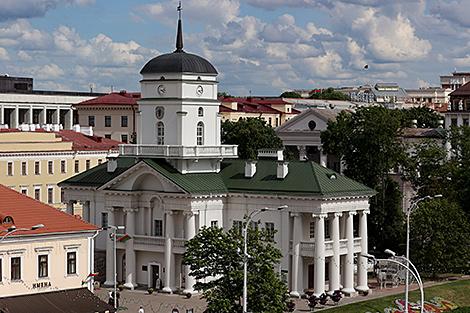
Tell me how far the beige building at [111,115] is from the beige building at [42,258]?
84.4m

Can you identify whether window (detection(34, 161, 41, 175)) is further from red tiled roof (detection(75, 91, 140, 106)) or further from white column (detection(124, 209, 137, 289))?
red tiled roof (detection(75, 91, 140, 106))

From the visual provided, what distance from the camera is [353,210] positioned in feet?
261

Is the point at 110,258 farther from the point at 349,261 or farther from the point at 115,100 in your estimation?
the point at 115,100

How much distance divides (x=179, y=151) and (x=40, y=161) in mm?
29311

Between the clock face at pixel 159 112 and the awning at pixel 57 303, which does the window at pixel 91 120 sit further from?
the awning at pixel 57 303

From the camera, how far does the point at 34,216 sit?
208ft

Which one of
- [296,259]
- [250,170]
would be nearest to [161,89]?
[250,170]

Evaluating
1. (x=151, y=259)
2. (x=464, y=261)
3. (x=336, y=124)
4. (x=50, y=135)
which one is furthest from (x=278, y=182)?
(x=50, y=135)

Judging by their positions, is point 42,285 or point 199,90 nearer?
point 42,285

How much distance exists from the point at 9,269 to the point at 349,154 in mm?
46183

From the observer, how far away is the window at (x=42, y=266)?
61.8 m

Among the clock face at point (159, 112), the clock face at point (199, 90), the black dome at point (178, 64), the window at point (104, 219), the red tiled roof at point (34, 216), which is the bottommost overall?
the window at point (104, 219)

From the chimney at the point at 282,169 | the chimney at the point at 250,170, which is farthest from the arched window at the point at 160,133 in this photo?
the chimney at the point at 282,169

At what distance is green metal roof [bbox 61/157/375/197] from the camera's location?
3068 inches
